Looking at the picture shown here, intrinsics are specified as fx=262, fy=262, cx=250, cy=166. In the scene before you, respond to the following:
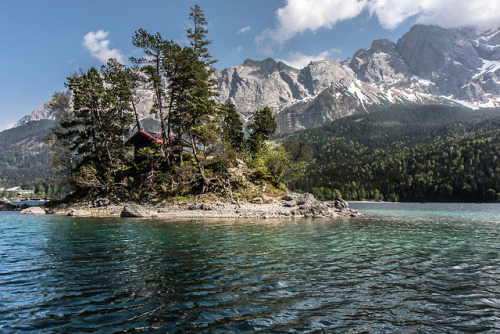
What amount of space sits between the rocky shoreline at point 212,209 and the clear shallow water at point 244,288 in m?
21.3

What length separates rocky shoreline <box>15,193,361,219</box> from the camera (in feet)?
123

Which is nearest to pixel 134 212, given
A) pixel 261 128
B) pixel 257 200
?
pixel 257 200

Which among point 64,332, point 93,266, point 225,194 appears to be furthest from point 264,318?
point 225,194

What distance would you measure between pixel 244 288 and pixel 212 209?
102ft

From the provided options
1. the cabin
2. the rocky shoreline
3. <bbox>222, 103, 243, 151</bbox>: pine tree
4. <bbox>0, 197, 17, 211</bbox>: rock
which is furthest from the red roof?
<bbox>0, 197, 17, 211</bbox>: rock

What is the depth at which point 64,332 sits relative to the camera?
18.6 ft

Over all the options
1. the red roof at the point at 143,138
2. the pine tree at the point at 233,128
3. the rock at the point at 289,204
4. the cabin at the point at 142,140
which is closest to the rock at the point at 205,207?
the rock at the point at 289,204

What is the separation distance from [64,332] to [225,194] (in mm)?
38288

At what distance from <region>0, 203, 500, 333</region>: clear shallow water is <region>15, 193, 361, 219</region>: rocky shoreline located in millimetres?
21320

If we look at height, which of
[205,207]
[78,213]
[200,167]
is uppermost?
[200,167]

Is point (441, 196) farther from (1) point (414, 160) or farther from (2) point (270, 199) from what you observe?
(2) point (270, 199)

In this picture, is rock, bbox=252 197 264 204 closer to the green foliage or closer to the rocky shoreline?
the rocky shoreline

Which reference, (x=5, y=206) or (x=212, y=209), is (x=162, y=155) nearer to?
(x=212, y=209)

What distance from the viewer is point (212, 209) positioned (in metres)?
Answer: 39.2
